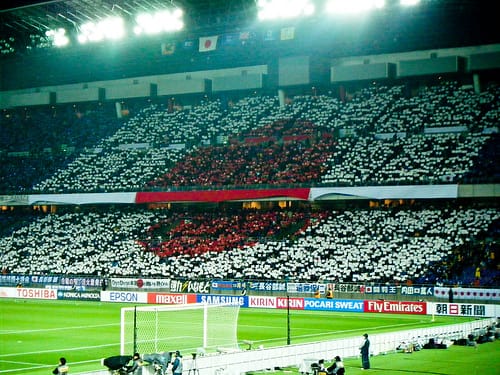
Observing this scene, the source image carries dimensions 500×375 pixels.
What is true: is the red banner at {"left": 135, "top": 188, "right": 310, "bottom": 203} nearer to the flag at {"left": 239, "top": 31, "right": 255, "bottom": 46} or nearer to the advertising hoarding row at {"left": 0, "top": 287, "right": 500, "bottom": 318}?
the advertising hoarding row at {"left": 0, "top": 287, "right": 500, "bottom": 318}

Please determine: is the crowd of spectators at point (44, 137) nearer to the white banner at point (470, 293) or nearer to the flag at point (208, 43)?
the flag at point (208, 43)

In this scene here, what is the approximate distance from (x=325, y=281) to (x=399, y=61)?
82.4ft

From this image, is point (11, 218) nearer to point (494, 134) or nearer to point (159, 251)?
point (159, 251)

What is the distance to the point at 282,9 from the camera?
7044 centimetres

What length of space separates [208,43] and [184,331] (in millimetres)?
44651

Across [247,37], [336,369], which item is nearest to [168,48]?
[247,37]

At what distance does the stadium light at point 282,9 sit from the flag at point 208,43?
6475 millimetres

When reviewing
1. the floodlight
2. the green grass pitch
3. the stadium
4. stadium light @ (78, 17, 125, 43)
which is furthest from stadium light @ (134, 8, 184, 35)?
the green grass pitch

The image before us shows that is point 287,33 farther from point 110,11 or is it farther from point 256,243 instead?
point 256,243

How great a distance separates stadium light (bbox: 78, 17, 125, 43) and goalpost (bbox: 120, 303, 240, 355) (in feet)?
141

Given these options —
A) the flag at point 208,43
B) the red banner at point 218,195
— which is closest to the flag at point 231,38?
the flag at point 208,43

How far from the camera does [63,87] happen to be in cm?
8569

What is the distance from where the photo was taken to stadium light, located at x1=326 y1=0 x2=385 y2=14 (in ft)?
217

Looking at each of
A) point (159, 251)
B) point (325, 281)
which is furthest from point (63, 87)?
point (325, 281)
